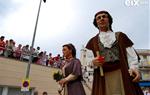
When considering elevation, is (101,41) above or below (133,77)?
above

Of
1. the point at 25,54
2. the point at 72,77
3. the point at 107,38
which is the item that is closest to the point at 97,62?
the point at 107,38

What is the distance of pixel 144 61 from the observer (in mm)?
37750

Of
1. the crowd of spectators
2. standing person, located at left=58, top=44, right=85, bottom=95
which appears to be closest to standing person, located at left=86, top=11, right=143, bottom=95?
standing person, located at left=58, top=44, right=85, bottom=95

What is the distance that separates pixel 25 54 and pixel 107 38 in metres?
10.7

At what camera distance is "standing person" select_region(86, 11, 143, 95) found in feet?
8.37

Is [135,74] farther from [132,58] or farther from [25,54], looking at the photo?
[25,54]

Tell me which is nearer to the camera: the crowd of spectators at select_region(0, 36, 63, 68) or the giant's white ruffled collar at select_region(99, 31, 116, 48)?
the giant's white ruffled collar at select_region(99, 31, 116, 48)

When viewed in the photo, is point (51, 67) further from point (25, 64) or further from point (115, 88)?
point (115, 88)

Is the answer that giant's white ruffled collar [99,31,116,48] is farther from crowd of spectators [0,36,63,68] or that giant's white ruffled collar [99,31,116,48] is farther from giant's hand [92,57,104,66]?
crowd of spectators [0,36,63,68]

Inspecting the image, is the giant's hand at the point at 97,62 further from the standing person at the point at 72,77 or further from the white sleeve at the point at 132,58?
the standing person at the point at 72,77

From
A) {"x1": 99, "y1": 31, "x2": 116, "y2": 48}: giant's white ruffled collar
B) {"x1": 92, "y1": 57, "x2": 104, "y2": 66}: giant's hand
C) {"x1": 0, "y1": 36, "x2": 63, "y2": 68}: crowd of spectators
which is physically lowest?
{"x1": 92, "y1": 57, "x2": 104, "y2": 66}: giant's hand

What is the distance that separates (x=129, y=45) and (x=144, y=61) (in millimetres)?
36096

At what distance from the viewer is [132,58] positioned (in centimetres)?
269

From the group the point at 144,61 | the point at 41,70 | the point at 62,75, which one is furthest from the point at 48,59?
the point at 144,61
